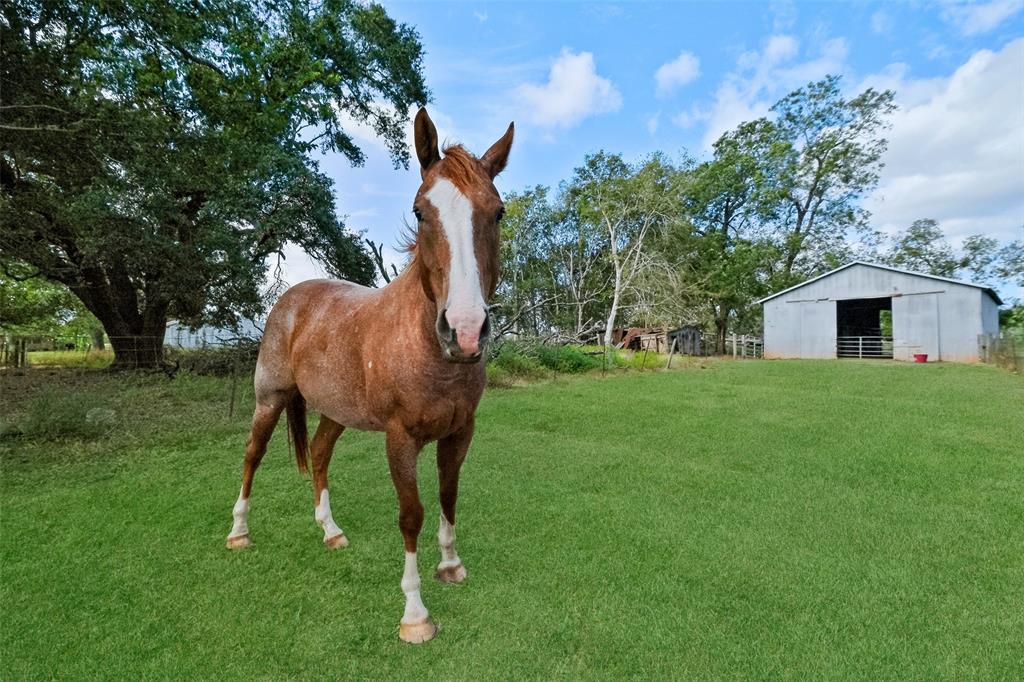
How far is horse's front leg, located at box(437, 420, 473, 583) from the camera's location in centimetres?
242

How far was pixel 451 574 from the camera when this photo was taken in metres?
2.57

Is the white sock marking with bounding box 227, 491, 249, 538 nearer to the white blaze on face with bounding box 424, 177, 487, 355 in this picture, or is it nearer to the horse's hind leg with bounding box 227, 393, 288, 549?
the horse's hind leg with bounding box 227, 393, 288, 549

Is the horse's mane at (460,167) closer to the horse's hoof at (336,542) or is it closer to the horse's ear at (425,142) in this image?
the horse's ear at (425,142)

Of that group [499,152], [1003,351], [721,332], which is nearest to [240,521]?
[499,152]

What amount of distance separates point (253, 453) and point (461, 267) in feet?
7.63

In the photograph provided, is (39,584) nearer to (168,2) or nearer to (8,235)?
(168,2)

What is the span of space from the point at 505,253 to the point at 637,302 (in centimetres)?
911

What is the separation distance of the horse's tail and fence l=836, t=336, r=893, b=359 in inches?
913

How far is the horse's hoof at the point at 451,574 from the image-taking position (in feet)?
8.37

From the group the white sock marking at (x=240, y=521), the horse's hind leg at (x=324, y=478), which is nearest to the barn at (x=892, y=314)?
the horse's hind leg at (x=324, y=478)

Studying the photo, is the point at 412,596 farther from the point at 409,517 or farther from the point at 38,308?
the point at 38,308

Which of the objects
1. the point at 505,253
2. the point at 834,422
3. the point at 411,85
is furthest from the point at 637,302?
the point at 834,422

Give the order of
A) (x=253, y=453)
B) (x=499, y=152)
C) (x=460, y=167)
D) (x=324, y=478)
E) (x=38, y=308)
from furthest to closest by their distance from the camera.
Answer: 1. (x=38, y=308)
2. (x=324, y=478)
3. (x=253, y=453)
4. (x=499, y=152)
5. (x=460, y=167)

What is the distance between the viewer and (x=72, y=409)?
5.51 meters
